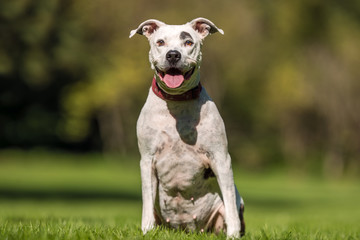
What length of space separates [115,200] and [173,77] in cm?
1616

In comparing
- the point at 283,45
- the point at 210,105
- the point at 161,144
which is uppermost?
the point at 283,45

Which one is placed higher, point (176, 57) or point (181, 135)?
point (176, 57)

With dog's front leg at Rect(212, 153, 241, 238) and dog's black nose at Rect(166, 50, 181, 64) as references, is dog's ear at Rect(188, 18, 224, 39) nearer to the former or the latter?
dog's black nose at Rect(166, 50, 181, 64)

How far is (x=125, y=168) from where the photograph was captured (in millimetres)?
41906

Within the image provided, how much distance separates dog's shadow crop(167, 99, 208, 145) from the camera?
6062 mm

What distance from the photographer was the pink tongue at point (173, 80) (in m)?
5.88

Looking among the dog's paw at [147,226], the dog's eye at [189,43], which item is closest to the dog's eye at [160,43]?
the dog's eye at [189,43]

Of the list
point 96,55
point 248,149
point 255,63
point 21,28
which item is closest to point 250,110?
point 248,149

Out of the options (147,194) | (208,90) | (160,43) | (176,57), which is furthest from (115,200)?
(208,90)

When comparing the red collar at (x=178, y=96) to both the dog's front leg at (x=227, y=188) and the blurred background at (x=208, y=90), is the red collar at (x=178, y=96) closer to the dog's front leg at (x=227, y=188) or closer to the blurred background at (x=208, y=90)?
the dog's front leg at (x=227, y=188)

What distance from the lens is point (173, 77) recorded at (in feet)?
Result: 19.4

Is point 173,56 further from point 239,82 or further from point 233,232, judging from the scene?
point 239,82

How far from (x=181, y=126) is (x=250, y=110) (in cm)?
3921

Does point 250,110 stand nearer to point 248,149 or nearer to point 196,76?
point 248,149
